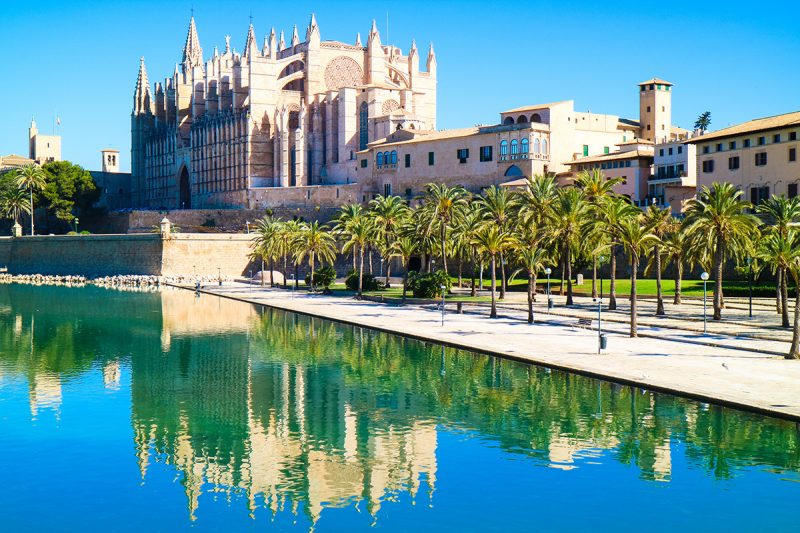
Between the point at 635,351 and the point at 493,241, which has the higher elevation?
the point at 493,241

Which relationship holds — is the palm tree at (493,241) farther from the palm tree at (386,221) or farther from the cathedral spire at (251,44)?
the cathedral spire at (251,44)

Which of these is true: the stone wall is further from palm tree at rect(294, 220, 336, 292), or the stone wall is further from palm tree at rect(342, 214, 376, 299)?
palm tree at rect(342, 214, 376, 299)

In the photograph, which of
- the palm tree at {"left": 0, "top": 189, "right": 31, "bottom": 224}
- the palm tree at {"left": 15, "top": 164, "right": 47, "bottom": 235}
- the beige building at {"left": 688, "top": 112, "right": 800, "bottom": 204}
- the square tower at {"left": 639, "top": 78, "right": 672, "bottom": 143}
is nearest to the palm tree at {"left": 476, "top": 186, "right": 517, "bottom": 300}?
the beige building at {"left": 688, "top": 112, "right": 800, "bottom": 204}

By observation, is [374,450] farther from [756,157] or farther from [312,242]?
[312,242]

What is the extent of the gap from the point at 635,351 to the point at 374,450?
46.8 ft

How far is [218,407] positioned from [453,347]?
1173 cm

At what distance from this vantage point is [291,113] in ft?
333

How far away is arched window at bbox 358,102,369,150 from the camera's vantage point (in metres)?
92.9

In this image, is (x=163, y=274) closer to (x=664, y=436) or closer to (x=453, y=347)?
(x=453, y=347)

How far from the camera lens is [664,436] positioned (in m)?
21.1

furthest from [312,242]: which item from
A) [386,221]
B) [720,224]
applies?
[720,224]

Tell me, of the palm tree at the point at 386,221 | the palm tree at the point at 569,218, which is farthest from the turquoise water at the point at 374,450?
the palm tree at the point at 386,221

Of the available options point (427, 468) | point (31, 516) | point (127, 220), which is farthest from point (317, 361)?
point (127, 220)

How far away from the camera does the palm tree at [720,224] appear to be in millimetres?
38500
